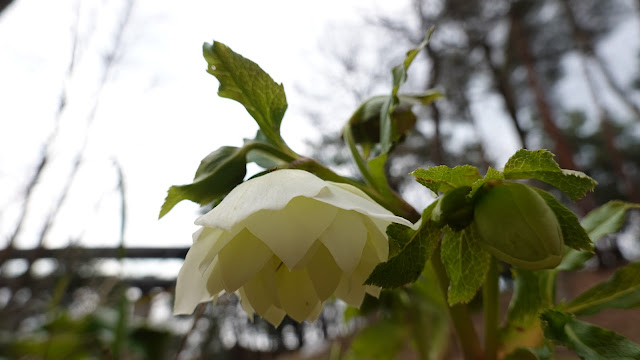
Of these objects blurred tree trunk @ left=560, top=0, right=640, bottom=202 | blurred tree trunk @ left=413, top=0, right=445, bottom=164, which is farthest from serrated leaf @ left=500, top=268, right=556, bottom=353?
blurred tree trunk @ left=560, top=0, right=640, bottom=202

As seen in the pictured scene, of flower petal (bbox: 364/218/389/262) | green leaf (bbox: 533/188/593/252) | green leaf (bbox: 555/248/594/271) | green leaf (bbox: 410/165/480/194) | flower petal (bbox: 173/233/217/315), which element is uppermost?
green leaf (bbox: 555/248/594/271)

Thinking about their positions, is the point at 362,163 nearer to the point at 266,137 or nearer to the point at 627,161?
the point at 266,137

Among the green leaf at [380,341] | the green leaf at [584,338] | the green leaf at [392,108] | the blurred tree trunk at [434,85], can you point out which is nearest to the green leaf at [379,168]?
the green leaf at [392,108]

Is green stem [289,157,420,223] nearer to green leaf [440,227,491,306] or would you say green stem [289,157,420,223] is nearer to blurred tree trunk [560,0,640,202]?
green leaf [440,227,491,306]

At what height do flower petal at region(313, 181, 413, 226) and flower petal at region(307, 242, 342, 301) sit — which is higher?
flower petal at region(313, 181, 413, 226)

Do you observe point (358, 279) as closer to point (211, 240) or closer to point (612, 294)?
point (211, 240)

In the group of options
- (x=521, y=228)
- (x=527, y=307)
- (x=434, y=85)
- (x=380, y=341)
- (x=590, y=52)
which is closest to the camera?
(x=521, y=228)

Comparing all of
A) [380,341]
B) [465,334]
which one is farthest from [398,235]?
[380,341]
